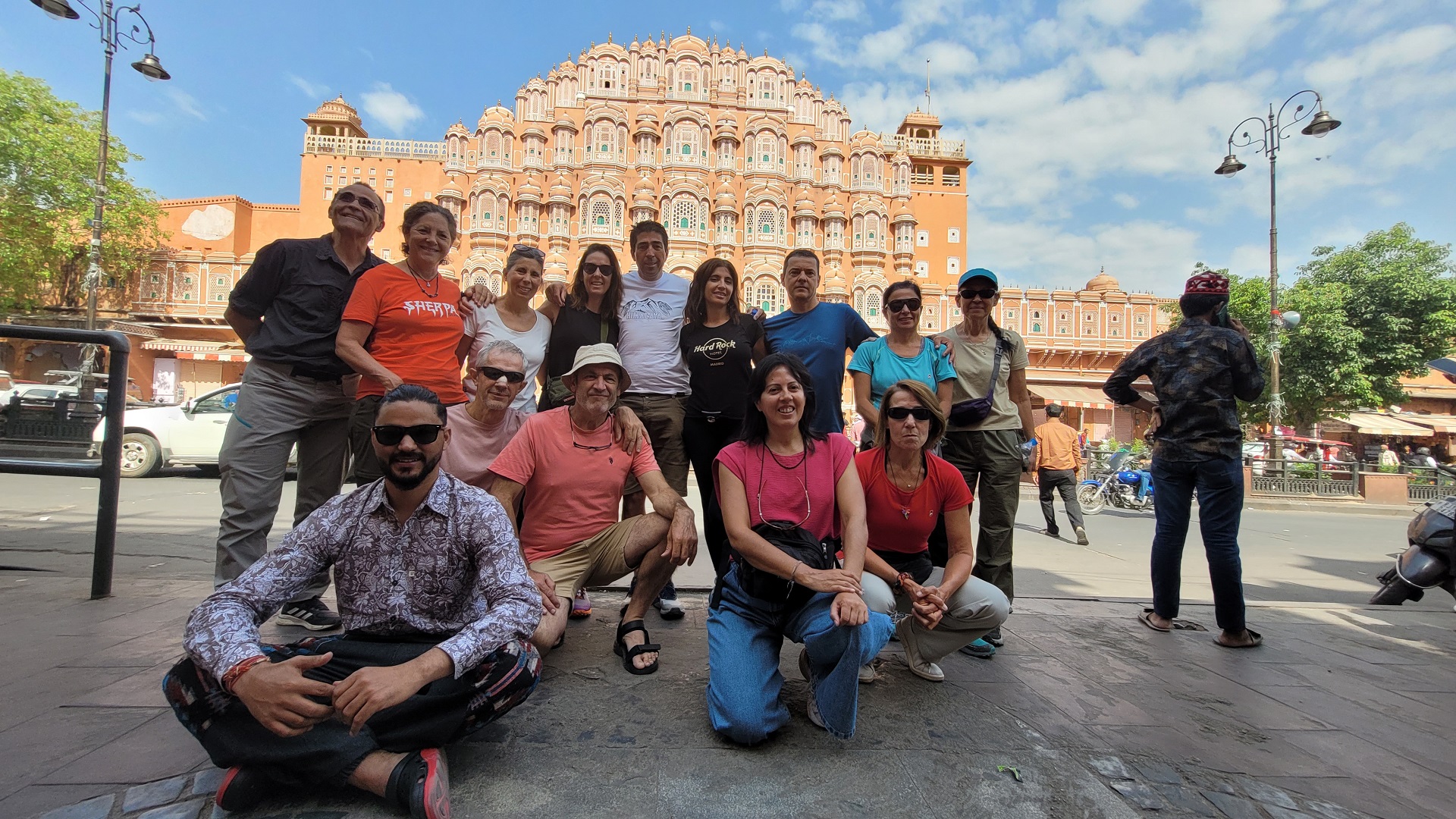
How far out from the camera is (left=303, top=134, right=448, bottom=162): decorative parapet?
3509 centimetres

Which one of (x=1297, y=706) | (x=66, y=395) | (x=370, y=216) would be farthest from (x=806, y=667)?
(x=66, y=395)

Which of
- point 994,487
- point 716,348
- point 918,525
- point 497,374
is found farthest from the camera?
point 716,348

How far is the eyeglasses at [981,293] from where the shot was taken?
11.2 feet

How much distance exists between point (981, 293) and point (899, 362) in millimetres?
545

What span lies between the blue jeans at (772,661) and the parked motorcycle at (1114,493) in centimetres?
1096

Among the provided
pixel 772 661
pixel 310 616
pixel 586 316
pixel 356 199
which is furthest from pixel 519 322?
pixel 772 661

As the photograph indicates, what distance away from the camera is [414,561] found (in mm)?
1967

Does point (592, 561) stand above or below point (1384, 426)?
below

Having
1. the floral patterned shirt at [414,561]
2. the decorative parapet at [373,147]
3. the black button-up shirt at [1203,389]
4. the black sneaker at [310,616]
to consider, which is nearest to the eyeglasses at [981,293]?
the black button-up shirt at [1203,389]

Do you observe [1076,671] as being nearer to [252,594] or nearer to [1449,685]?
[1449,685]

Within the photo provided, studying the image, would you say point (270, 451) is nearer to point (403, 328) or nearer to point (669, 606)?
point (403, 328)

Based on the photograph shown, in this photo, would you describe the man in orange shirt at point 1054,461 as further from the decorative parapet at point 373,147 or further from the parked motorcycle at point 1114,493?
the decorative parapet at point 373,147

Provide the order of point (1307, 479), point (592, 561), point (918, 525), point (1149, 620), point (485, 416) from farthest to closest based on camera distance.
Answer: point (1307, 479)
point (1149, 620)
point (485, 416)
point (592, 561)
point (918, 525)

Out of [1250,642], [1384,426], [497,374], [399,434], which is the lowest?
[1250,642]
